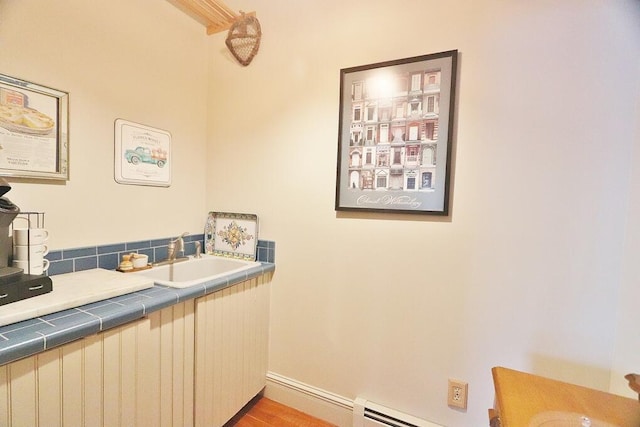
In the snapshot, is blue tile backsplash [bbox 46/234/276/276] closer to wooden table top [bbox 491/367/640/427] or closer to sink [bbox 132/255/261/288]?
sink [bbox 132/255/261/288]

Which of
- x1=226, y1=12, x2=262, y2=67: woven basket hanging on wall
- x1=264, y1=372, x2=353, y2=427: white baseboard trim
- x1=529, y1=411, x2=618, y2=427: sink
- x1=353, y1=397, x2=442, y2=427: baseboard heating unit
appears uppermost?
x1=226, y1=12, x2=262, y2=67: woven basket hanging on wall

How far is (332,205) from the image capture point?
5.15ft

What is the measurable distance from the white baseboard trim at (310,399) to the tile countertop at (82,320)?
868 millimetres

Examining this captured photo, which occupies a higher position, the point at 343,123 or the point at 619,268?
the point at 343,123

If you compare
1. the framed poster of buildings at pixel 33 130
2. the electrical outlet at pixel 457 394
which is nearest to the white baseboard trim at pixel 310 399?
the electrical outlet at pixel 457 394

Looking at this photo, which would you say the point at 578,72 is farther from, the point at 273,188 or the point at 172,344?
the point at 172,344

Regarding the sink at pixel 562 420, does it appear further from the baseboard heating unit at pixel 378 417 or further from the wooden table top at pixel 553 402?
the baseboard heating unit at pixel 378 417

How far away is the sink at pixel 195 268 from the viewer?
159cm

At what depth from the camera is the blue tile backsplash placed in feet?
4.13

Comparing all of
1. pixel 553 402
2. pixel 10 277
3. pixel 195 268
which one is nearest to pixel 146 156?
pixel 195 268

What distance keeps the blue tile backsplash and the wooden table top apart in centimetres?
129

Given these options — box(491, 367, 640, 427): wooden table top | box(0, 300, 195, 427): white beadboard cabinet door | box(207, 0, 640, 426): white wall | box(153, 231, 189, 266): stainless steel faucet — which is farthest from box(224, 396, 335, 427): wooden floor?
box(491, 367, 640, 427): wooden table top

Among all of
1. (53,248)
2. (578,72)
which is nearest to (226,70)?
(53,248)

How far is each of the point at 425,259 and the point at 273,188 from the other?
96 centimetres
